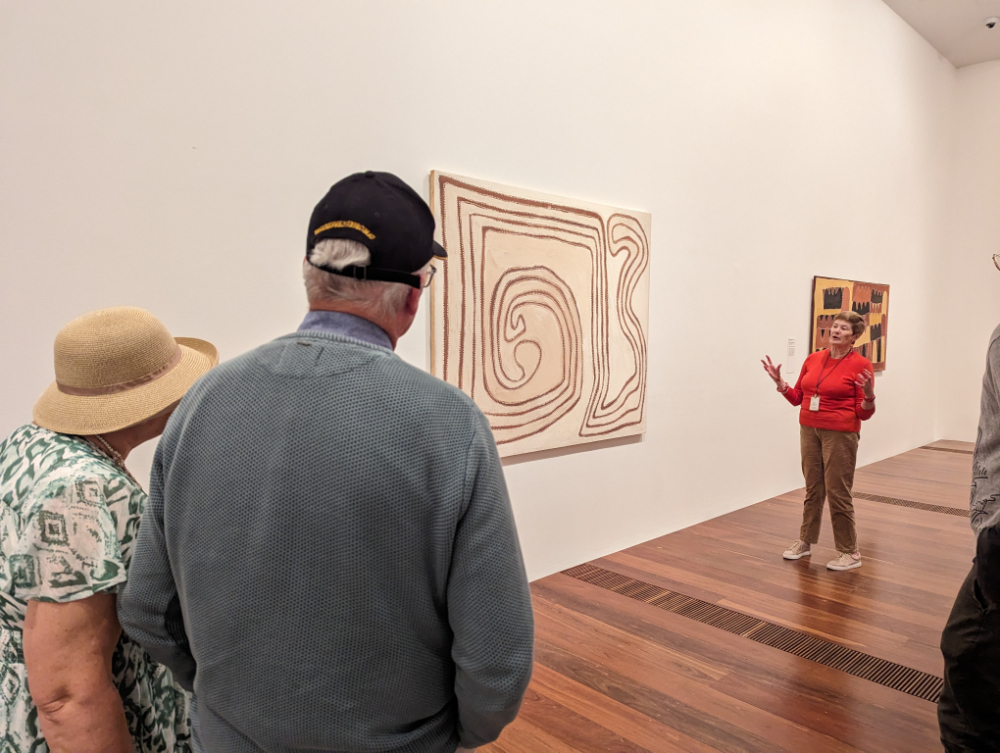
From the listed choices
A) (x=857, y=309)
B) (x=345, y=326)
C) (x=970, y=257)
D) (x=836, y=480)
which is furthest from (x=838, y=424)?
(x=970, y=257)

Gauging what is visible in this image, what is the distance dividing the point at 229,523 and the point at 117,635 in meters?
0.43

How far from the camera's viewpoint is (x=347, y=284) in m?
1.07

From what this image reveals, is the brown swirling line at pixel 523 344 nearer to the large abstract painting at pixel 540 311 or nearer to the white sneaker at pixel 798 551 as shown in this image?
the large abstract painting at pixel 540 311

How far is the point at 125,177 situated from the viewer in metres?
2.45

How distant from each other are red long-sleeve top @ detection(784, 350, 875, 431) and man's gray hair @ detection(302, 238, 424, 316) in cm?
387

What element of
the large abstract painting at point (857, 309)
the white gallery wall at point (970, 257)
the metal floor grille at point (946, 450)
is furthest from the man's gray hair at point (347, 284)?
the white gallery wall at point (970, 257)

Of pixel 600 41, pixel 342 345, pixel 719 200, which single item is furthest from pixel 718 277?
pixel 342 345

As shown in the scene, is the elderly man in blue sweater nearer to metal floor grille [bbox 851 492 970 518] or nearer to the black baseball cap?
the black baseball cap

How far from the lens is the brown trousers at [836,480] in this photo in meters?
4.27

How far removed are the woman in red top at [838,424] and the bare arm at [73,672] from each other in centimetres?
392

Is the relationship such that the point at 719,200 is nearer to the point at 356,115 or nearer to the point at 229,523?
the point at 356,115

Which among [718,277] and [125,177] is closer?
[125,177]

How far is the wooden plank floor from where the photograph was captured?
2.54 meters

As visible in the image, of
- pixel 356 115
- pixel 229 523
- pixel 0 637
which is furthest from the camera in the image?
pixel 356 115
